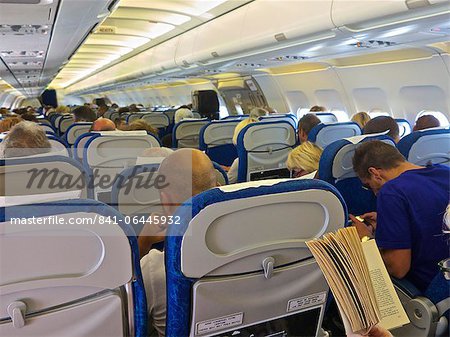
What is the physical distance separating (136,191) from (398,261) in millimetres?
1660

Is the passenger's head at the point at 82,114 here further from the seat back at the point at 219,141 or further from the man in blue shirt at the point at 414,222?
the man in blue shirt at the point at 414,222

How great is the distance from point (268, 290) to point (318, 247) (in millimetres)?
551

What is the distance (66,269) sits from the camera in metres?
1.28

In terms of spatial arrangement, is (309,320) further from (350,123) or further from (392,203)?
(350,123)

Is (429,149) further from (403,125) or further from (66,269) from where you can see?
(66,269)

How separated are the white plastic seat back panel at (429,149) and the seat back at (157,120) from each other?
6.28 meters

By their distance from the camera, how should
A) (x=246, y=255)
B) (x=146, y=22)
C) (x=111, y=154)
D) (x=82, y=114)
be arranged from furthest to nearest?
(x=146, y=22), (x=82, y=114), (x=111, y=154), (x=246, y=255)

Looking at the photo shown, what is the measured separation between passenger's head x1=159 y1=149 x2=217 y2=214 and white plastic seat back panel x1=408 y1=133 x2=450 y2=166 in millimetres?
2059

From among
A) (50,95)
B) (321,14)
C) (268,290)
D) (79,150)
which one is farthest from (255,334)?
(50,95)

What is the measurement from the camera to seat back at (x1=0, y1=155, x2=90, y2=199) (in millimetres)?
2518

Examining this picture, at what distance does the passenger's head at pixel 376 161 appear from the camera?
246cm

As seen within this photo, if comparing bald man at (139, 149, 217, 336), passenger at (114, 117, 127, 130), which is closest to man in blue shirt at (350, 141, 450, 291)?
bald man at (139, 149, 217, 336)

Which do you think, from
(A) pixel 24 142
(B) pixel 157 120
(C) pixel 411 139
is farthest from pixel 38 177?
(B) pixel 157 120

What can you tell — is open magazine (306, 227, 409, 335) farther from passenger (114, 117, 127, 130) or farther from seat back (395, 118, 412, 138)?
seat back (395, 118, 412, 138)
